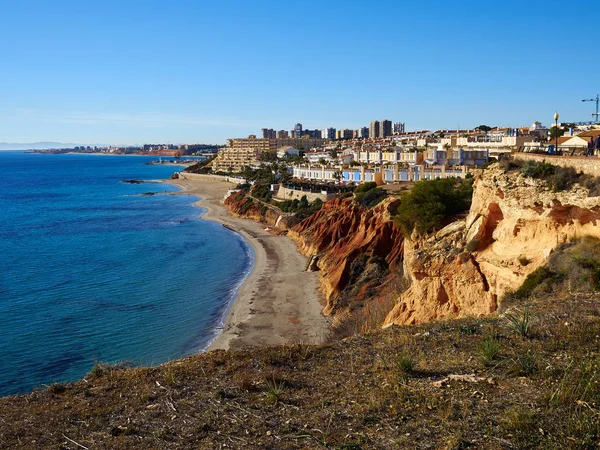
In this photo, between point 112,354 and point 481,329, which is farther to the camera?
point 112,354

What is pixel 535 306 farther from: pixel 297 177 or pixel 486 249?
pixel 297 177

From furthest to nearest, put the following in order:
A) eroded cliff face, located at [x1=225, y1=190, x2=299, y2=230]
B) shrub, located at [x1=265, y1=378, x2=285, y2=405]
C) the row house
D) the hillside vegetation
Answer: eroded cliff face, located at [x1=225, y1=190, x2=299, y2=230] → the row house → shrub, located at [x1=265, y1=378, x2=285, y2=405] → the hillside vegetation

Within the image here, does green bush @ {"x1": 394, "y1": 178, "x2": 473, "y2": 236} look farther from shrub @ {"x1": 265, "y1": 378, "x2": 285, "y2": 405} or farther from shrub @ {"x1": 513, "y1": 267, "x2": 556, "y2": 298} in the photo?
shrub @ {"x1": 265, "y1": 378, "x2": 285, "y2": 405}

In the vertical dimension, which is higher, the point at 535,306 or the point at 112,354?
the point at 535,306

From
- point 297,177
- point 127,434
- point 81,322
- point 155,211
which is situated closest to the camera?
point 127,434

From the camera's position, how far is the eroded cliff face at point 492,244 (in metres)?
14.8

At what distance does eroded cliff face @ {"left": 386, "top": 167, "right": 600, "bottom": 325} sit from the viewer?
48.6ft

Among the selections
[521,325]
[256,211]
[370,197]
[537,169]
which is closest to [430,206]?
[537,169]

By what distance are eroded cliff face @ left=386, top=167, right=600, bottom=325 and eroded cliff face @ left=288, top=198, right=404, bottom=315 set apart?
7187 millimetres

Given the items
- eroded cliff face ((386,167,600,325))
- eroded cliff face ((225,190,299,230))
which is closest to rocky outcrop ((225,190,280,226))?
eroded cliff face ((225,190,299,230))

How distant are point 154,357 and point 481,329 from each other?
48.1 feet

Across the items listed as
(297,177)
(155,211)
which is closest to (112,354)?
(155,211)

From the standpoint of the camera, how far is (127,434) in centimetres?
752

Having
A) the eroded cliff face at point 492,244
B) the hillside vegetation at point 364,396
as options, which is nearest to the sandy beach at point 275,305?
the eroded cliff face at point 492,244
